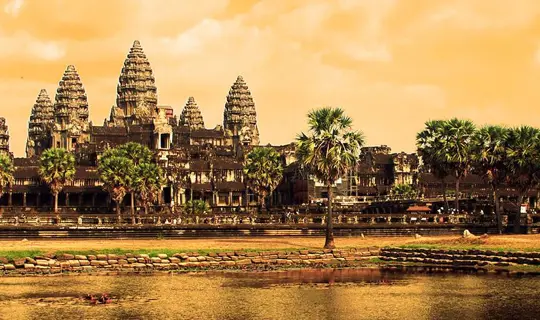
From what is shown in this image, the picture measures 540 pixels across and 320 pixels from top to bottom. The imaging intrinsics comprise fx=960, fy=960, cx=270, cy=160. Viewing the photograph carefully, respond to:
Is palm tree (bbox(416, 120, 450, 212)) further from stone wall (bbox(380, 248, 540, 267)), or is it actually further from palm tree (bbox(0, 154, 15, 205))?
palm tree (bbox(0, 154, 15, 205))

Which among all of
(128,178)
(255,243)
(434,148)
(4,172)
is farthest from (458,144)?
(4,172)

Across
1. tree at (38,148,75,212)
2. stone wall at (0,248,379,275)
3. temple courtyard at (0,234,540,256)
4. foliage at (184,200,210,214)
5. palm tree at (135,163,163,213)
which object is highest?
tree at (38,148,75,212)

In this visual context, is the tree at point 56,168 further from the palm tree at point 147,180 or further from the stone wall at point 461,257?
the stone wall at point 461,257

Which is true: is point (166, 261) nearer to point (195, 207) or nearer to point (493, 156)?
point (493, 156)

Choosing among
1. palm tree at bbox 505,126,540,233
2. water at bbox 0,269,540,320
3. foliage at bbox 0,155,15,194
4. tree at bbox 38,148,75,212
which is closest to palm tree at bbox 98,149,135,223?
tree at bbox 38,148,75,212

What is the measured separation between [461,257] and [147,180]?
69806 mm

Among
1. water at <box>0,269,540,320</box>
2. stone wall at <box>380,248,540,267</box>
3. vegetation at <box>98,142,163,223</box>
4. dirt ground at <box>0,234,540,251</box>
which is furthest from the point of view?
vegetation at <box>98,142,163,223</box>

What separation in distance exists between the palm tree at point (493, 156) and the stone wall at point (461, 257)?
89.7 feet

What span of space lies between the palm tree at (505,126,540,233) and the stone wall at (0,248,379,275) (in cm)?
2948

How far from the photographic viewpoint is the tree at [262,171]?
142 m

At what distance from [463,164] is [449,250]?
1685 inches

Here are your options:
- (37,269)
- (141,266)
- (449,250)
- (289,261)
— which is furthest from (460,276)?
(37,269)

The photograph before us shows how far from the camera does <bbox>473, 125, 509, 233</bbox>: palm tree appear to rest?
300ft

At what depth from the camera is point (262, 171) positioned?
14238 centimetres
